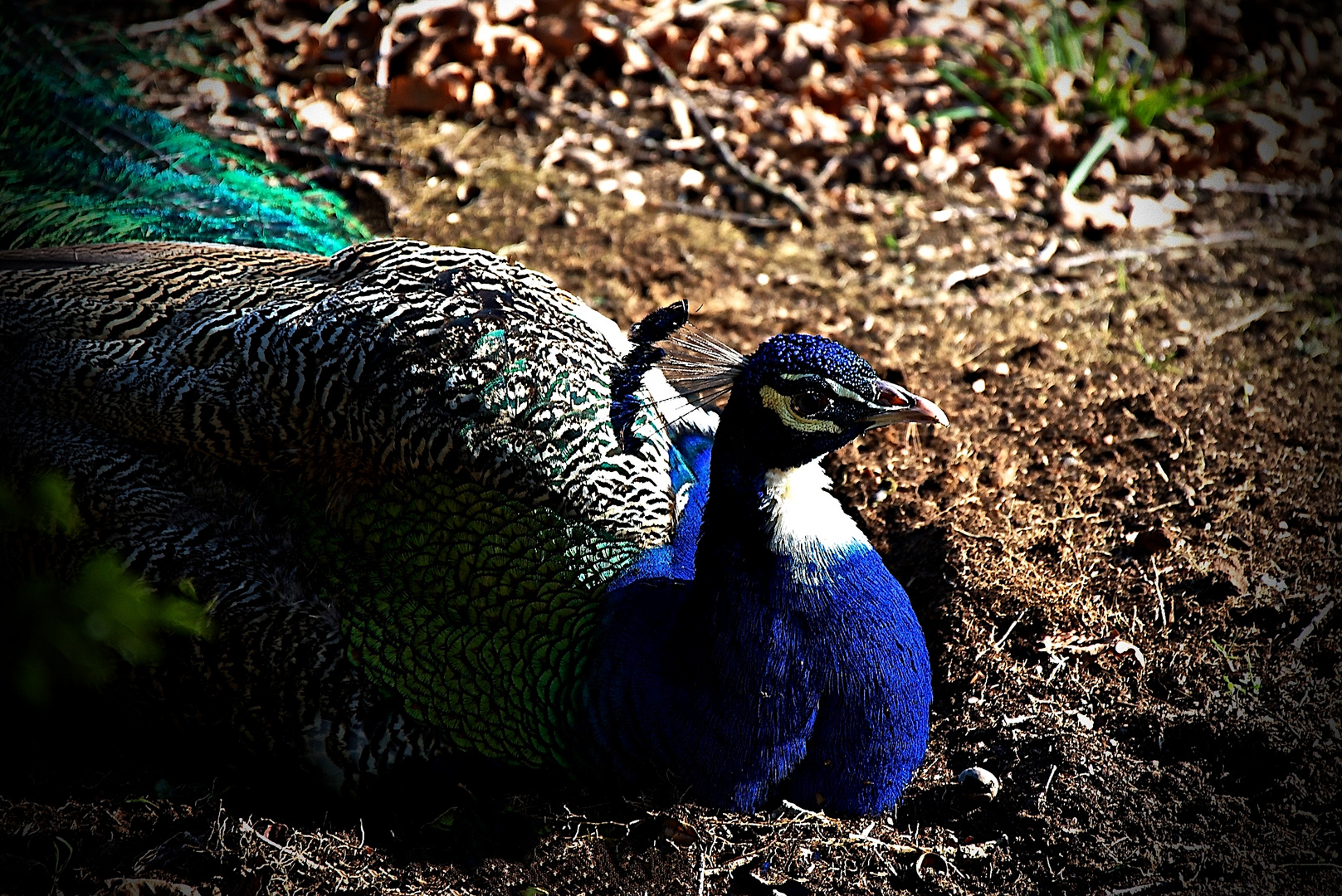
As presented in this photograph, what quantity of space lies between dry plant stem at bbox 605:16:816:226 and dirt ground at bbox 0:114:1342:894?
0.18m

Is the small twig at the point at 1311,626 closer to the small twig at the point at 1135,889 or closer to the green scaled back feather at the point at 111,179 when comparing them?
the small twig at the point at 1135,889

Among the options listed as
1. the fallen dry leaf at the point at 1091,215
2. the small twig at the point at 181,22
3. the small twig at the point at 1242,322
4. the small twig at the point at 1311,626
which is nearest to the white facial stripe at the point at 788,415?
the small twig at the point at 1311,626

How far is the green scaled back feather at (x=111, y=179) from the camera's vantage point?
10.0 feet

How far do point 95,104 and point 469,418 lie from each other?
174 cm

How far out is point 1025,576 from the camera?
9.39 feet

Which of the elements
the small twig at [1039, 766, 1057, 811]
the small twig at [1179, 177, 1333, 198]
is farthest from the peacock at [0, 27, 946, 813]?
the small twig at [1179, 177, 1333, 198]

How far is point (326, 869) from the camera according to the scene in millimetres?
2254

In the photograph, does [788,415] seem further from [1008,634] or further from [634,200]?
[634,200]

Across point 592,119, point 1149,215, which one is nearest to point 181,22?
point 592,119

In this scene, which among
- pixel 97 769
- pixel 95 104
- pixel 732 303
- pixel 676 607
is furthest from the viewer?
pixel 732 303

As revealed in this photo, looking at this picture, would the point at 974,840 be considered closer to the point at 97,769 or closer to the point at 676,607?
the point at 676,607

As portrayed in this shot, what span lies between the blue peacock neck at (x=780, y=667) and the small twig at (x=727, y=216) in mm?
2264

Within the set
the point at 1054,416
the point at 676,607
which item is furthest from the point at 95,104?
the point at 1054,416

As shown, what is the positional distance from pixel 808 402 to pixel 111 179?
2.21 m
